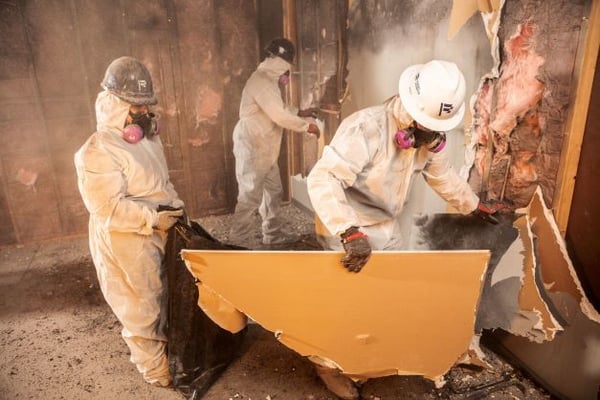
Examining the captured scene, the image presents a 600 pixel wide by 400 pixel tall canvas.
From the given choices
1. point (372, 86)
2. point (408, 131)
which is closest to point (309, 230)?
→ point (372, 86)

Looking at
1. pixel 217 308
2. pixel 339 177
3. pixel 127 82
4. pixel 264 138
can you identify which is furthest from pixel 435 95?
pixel 264 138

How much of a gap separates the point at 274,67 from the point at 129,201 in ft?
7.76

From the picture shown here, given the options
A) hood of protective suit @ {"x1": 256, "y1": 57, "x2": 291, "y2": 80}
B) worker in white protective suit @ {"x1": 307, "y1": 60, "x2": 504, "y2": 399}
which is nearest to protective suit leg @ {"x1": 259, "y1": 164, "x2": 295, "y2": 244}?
hood of protective suit @ {"x1": 256, "y1": 57, "x2": 291, "y2": 80}

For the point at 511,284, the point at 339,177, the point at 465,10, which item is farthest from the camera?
the point at 465,10

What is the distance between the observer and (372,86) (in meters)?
3.42

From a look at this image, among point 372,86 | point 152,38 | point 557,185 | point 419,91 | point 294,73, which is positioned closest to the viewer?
point 419,91

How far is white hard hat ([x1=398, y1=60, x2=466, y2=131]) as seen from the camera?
1827 mm

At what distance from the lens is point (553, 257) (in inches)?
79.0

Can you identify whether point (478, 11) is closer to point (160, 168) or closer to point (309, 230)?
point (160, 168)

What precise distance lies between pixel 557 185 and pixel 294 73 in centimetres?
332

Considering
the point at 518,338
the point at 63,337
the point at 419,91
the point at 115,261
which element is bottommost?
→ the point at 63,337

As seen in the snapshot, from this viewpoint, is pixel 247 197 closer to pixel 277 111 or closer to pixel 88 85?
pixel 277 111

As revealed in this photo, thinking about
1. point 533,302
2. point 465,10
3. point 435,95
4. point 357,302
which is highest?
point 465,10

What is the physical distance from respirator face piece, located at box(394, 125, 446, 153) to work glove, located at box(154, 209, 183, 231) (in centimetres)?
118
